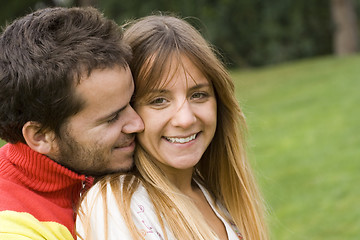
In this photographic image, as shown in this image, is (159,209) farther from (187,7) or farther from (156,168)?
(187,7)

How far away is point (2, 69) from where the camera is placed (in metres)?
2.26

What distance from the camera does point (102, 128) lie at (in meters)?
2.33

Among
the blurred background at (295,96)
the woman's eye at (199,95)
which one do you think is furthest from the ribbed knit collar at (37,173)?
the blurred background at (295,96)

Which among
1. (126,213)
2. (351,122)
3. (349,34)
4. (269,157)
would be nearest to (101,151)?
(126,213)

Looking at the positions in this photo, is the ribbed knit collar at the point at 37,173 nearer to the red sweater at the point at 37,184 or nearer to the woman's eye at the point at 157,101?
the red sweater at the point at 37,184

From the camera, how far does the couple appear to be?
2188 mm

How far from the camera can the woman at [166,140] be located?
2178 mm

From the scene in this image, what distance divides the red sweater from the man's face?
7 centimetres

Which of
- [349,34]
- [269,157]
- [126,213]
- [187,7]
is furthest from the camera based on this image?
[349,34]

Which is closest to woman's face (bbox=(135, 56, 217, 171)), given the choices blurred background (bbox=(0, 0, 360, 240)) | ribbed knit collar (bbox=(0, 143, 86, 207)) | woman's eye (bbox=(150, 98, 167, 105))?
woman's eye (bbox=(150, 98, 167, 105))

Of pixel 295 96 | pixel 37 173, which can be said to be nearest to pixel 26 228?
pixel 37 173

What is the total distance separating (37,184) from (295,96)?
1010 cm

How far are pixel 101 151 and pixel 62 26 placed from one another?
0.51m

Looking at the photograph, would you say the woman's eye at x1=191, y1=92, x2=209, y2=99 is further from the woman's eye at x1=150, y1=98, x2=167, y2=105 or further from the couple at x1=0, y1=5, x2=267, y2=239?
the woman's eye at x1=150, y1=98, x2=167, y2=105
